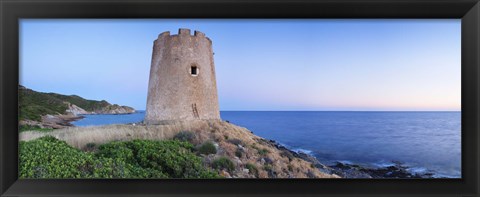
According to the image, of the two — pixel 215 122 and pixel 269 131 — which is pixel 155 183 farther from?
pixel 215 122

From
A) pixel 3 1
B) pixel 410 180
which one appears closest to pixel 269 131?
pixel 410 180

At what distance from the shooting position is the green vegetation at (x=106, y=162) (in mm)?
1548

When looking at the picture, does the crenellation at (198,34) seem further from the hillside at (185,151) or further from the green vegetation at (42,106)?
the green vegetation at (42,106)

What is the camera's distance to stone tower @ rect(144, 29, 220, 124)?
4.99 m

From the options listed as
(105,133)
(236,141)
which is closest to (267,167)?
(236,141)

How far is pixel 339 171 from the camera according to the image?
3.67 meters

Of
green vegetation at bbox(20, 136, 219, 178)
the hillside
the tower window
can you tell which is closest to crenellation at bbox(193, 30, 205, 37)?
the tower window

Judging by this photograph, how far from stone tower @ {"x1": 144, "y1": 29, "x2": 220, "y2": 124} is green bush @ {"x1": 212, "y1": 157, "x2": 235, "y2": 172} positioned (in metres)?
2.04

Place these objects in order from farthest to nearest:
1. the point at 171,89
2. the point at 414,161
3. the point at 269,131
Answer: the point at 171,89 < the point at 269,131 < the point at 414,161

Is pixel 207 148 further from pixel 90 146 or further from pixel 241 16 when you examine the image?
pixel 241 16

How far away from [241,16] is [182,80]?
155 inches

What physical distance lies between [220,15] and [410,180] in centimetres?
116

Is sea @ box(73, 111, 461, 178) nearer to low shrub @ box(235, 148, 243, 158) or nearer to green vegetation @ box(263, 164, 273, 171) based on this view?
low shrub @ box(235, 148, 243, 158)

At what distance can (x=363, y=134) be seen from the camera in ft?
12.9
